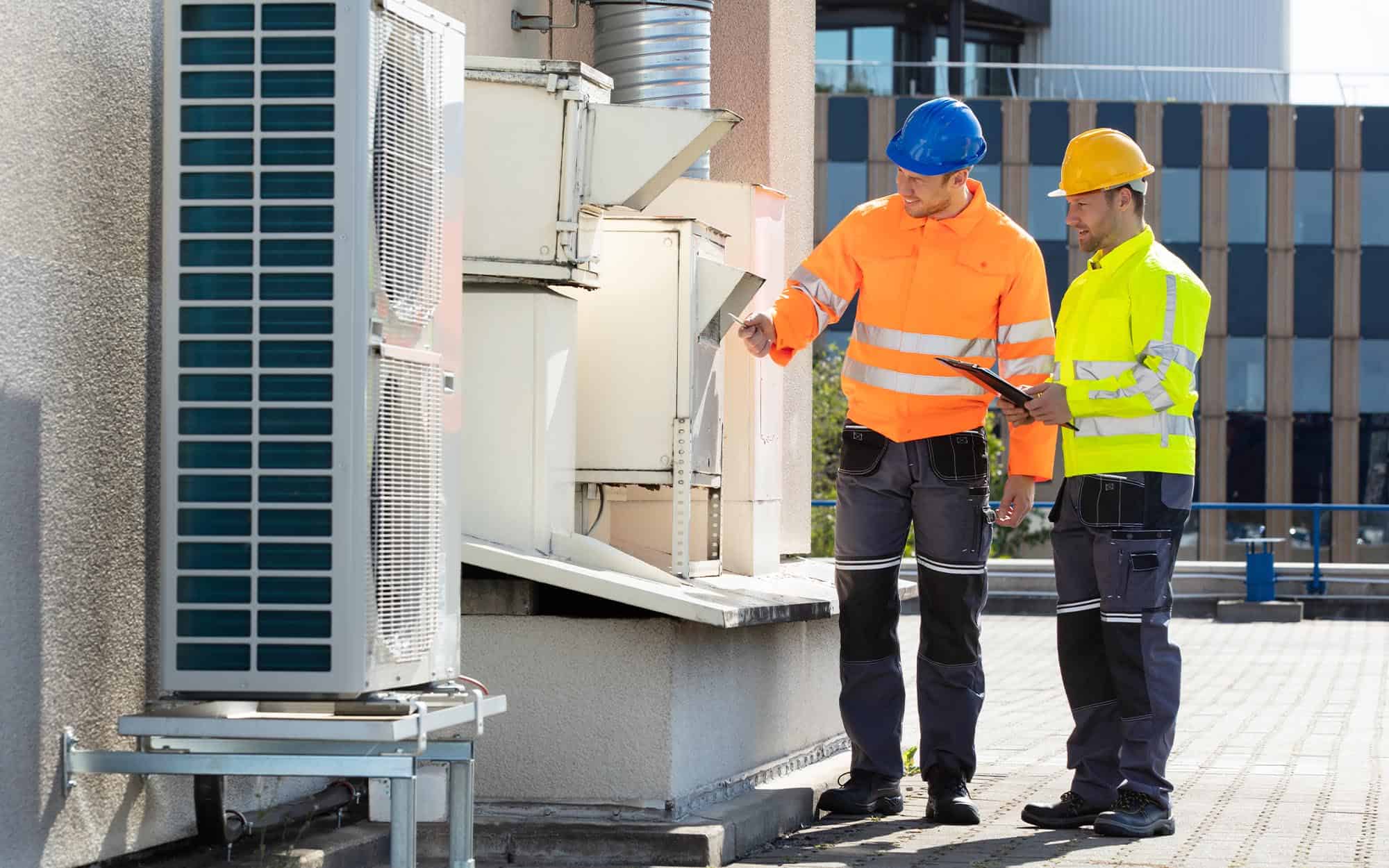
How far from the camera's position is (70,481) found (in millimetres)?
3898

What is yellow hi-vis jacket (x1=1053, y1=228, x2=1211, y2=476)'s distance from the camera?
19.2ft

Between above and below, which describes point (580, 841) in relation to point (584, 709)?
below

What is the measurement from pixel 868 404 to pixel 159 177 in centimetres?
253

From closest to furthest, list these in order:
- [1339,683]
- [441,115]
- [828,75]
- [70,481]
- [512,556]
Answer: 1. [70,481]
2. [441,115]
3. [512,556]
4. [1339,683]
5. [828,75]

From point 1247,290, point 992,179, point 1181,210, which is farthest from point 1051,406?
point 1247,290

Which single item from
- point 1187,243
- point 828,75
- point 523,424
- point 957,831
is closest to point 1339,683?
point 957,831

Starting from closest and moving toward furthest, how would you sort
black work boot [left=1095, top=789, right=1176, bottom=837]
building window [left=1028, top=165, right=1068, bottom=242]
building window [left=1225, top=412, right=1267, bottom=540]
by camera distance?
1. black work boot [left=1095, top=789, right=1176, bottom=837]
2. building window [left=1028, top=165, right=1068, bottom=242]
3. building window [left=1225, top=412, right=1267, bottom=540]

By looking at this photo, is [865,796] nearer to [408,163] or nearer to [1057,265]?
[408,163]

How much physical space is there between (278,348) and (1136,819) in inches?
124

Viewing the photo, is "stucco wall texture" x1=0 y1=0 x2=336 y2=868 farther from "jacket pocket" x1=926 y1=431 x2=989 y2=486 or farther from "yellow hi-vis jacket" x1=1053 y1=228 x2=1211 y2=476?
"yellow hi-vis jacket" x1=1053 y1=228 x2=1211 y2=476

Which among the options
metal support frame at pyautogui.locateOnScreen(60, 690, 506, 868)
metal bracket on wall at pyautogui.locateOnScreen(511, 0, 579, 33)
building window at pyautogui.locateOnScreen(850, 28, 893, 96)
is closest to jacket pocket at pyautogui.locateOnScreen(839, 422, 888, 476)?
metal bracket on wall at pyautogui.locateOnScreen(511, 0, 579, 33)

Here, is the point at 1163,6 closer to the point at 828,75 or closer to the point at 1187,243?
the point at 1187,243

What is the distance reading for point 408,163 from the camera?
4.02 meters

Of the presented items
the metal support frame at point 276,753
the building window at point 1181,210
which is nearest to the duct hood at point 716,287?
the metal support frame at point 276,753
